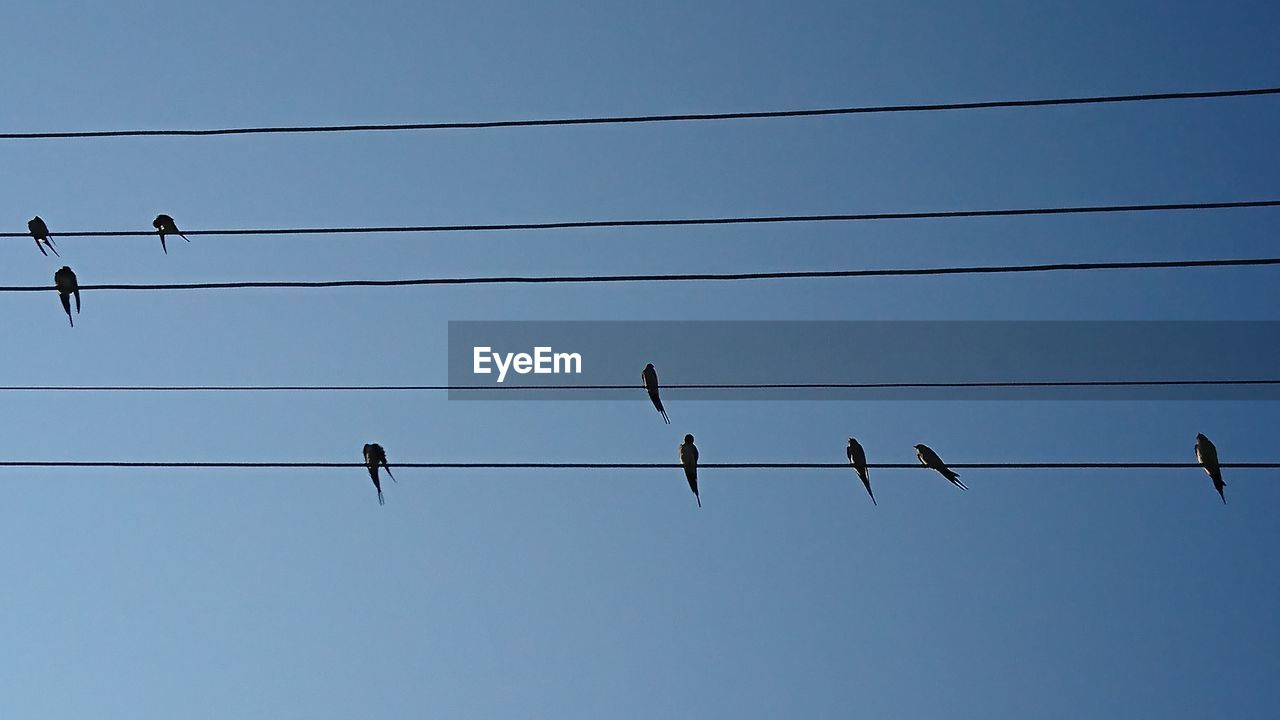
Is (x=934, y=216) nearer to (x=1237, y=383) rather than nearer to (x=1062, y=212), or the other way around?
(x=1062, y=212)

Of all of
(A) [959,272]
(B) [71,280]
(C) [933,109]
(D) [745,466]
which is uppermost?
(B) [71,280]

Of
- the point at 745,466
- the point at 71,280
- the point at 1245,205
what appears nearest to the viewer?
the point at 1245,205

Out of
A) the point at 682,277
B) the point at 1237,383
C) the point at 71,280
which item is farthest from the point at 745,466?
the point at 71,280

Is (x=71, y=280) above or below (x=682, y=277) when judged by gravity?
above

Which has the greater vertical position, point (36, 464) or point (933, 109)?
point (933, 109)

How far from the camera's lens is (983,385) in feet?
29.5

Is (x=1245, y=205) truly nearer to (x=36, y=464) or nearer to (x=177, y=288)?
(x=177, y=288)

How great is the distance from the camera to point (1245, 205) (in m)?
8.23

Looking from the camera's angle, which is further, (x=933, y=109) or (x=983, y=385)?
(x=983, y=385)

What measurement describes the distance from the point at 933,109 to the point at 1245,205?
1770 mm

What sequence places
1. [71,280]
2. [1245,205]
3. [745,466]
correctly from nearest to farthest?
[1245,205] → [745,466] → [71,280]

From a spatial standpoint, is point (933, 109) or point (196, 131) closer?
point (933, 109)

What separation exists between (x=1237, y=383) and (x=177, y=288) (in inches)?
253

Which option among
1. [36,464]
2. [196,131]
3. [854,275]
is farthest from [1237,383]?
[36,464]
